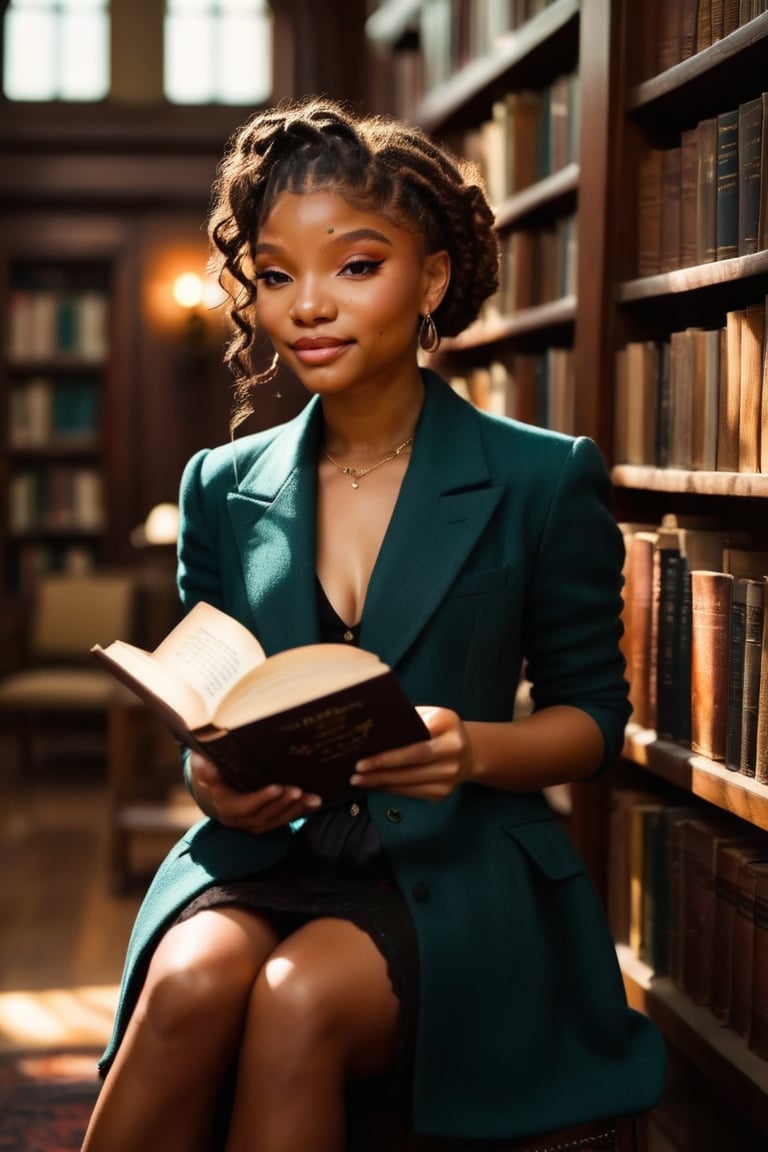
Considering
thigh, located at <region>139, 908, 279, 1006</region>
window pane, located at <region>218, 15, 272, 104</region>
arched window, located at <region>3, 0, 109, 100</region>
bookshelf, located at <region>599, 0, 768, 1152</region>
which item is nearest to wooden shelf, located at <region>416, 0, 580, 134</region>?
bookshelf, located at <region>599, 0, 768, 1152</region>

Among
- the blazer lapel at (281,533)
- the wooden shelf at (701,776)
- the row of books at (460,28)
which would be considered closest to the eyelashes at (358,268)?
the blazer lapel at (281,533)

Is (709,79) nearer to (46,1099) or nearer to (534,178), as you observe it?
(534,178)

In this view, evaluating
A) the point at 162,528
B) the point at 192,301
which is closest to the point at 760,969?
the point at 162,528

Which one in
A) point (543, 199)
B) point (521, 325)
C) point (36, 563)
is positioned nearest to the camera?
point (543, 199)

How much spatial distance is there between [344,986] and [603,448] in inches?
51.1

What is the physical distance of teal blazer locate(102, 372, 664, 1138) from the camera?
155 cm

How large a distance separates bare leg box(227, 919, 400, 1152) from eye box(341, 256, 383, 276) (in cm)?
76

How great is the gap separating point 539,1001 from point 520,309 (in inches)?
76.1

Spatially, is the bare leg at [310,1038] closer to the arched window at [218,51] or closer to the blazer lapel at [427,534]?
the blazer lapel at [427,534]

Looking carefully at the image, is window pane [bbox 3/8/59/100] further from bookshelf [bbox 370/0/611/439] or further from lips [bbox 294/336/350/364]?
lips [bbox 294/336/350/364]

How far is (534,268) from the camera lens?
10.5 ft

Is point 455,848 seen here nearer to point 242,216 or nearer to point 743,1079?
point 743,1079

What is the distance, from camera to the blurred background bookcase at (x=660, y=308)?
6.71 ft

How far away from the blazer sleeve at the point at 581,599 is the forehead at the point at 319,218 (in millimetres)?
361
